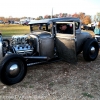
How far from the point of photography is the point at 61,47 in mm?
5617

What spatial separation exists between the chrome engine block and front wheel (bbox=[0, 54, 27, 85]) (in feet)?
3.01

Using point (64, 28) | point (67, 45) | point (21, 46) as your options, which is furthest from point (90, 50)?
point (21, 46)

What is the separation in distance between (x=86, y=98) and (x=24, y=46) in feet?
8.72

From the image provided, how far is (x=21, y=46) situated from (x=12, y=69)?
1194 millimetres

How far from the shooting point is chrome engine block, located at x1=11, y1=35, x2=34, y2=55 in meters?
5.25

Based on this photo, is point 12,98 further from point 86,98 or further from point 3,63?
point 86,98

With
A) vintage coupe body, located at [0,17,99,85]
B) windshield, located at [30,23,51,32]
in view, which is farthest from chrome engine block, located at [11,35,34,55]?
windshield, located at [30,23,51,32]

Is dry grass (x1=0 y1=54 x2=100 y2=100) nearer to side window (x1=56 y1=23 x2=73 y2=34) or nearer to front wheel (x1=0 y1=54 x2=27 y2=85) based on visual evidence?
front wheel (x1=0 y1=54 x2=27 y2=85)

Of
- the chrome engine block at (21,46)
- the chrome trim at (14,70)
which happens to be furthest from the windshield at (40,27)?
the chrome trim at (14,70)

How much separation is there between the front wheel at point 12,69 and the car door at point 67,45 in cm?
169

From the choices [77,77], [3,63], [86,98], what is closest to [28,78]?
[3,63]

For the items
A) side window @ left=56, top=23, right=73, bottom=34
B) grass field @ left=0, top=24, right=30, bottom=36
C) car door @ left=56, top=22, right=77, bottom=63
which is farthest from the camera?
grass field @ left=0, top=24, right=30, bottom=36

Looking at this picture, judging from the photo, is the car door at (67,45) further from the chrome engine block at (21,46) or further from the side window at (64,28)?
the chrome engine block at (21,46)

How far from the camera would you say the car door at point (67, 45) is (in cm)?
532
